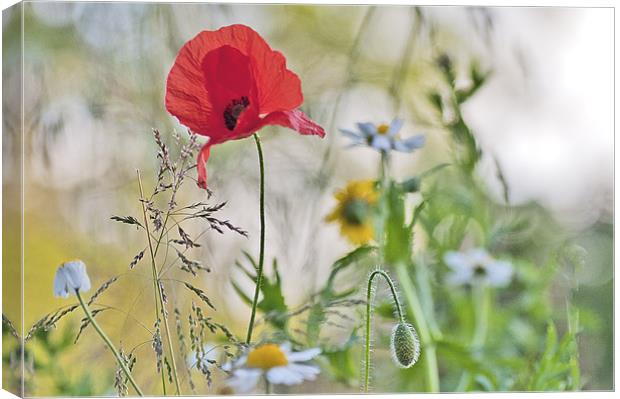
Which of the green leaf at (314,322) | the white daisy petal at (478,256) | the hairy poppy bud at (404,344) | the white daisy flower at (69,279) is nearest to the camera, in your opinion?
the hairy poppy bud at (404,344)

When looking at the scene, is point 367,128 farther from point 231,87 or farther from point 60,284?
point 60,284

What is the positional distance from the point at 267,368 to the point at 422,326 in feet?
0.84

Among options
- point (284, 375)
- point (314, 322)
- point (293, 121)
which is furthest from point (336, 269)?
point (293, 121)

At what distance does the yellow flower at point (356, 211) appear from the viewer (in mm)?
1826

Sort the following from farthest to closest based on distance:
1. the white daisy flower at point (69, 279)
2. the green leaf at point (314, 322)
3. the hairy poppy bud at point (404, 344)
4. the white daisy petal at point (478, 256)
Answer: the white daisy petal at point (478, 256) < the green leaf at point (314, 322) < the white daisy flower at point (69, 279) < the hairy poppy bud at point (404, 344)

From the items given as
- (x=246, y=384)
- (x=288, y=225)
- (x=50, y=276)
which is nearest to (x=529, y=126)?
(x=288, y=225)

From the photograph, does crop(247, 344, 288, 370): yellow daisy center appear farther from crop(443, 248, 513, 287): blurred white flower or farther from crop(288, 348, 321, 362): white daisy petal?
crop(443, 248, 513, 287): blurred white flower

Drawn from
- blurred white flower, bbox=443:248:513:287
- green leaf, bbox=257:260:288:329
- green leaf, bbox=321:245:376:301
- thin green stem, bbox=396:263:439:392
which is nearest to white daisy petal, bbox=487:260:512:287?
blurred white flower, bbox=443:248:513:287

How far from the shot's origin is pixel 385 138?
1.82m

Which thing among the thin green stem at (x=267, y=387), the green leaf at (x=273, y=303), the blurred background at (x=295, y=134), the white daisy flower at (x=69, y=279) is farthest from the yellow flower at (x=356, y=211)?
the white daisy flower at (x=69, y=279)

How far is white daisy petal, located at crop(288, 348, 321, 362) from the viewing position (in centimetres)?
175

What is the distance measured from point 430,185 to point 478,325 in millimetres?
237

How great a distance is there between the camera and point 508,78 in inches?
73.0

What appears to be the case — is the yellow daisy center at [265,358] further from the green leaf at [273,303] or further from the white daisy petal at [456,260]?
the white daisy petal at [456,260]
